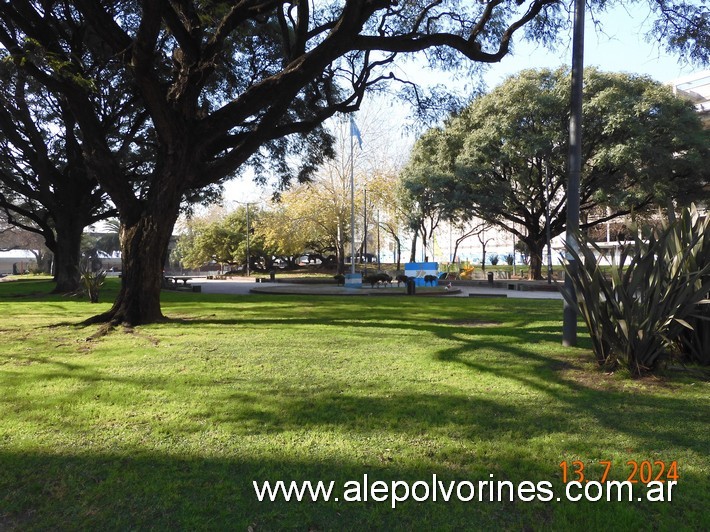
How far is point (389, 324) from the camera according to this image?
10086 mm

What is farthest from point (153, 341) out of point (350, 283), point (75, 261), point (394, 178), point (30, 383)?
point (394, 178)

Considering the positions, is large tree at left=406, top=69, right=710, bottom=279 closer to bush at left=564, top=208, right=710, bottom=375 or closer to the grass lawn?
bush at left=564, top=208, right=710, bottom=375

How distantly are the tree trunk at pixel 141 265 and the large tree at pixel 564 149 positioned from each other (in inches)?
712

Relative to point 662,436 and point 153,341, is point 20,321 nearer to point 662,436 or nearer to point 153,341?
point 153,341

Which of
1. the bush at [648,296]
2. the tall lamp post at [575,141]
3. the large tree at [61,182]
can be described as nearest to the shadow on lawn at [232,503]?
the bush at [648,296]

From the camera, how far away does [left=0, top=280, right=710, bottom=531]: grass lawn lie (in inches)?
115

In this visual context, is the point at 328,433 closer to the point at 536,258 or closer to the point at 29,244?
the point at 536,258

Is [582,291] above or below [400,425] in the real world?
above

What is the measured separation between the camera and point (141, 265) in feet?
32.8

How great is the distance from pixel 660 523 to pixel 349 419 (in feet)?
7.71
